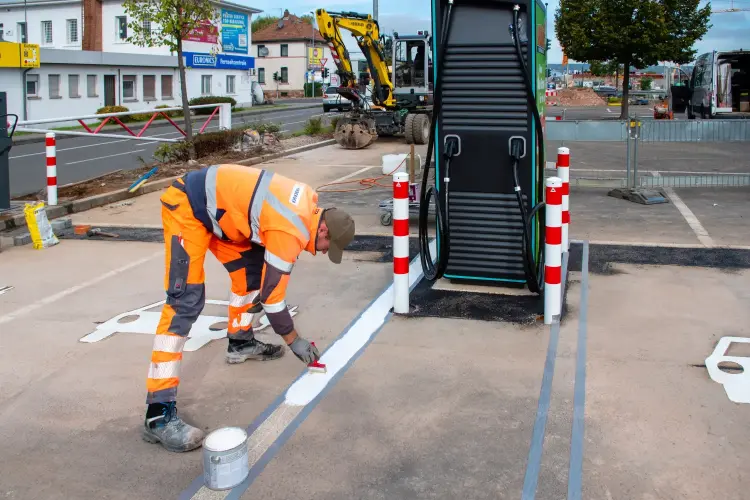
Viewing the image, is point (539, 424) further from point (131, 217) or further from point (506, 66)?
point (131, 217)

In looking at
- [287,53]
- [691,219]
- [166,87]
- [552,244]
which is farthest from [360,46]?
[287,53]

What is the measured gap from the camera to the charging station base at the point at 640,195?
39.2ft

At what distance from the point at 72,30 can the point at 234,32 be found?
11145mm

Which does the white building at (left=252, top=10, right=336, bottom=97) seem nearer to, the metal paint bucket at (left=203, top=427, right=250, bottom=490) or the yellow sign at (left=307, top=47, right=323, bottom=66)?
the yellow sign at (left=307, top=47, right=323, bottom=66)

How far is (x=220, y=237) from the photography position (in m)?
4.82

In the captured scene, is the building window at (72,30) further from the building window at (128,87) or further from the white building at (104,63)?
the building window at (128,87)

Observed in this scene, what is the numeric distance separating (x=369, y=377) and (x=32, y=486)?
2158 millimetres

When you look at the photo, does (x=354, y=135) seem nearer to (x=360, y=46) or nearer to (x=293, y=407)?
(x=360, y=46)

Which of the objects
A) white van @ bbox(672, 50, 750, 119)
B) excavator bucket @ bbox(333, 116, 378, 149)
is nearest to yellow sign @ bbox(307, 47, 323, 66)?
white van @ bbox(672, 50, 750, 119)

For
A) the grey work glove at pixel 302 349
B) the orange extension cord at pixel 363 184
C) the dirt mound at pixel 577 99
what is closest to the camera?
→ the grey work glove at pixel 302 349

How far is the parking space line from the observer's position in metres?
3.97

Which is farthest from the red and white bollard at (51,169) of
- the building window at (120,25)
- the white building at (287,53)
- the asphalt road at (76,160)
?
the white building at (287,53)

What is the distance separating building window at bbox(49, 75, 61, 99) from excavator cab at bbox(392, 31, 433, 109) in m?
22.9

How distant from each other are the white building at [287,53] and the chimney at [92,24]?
124 feet
